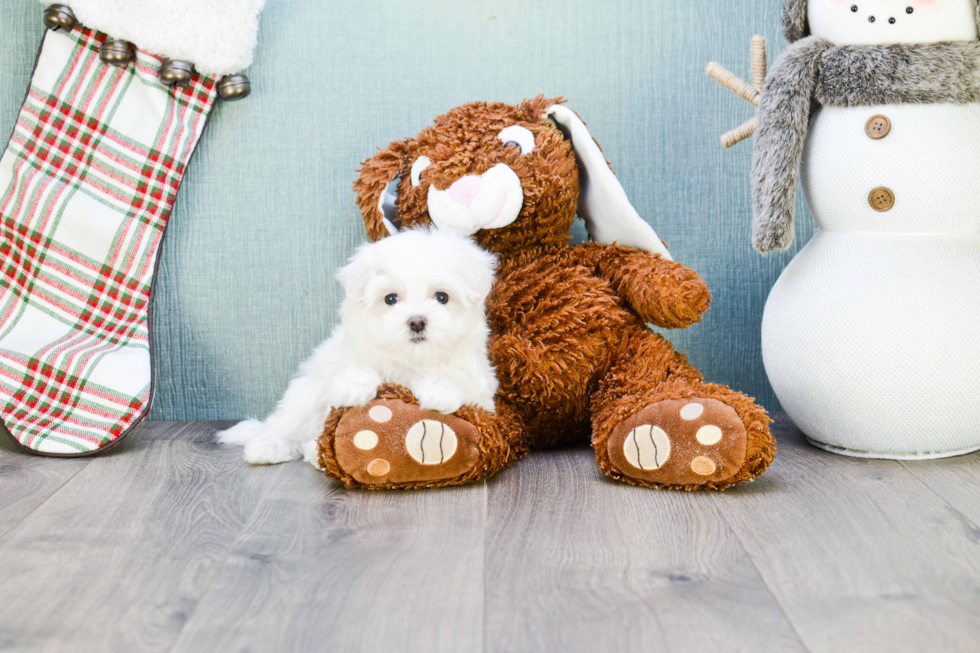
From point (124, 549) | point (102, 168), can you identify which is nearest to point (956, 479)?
point (124, 549)

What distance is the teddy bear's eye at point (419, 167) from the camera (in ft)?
3.87

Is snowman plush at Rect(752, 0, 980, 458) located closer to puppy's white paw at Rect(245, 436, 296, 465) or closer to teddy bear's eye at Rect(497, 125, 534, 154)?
teddy bear's eye at Rect(497, 125, 534, 154)

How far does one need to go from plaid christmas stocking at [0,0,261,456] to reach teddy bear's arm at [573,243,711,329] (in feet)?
2.15

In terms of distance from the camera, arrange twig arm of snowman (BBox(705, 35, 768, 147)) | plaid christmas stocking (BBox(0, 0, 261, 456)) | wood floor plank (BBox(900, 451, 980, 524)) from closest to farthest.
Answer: wood floor plank (BBox(900, 451, 980, 524)), twig arm of snowman (BBox(705, 35, 768, 147)), plaid christmas stocking (BBox(0, 0, 261, 456))

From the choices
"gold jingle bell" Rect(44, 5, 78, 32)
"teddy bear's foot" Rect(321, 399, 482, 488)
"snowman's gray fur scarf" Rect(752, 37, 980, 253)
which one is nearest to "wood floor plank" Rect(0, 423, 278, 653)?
"teddy bear's foot" Rect(321, 399, 482, 488)

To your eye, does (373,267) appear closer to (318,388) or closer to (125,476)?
(318,388)

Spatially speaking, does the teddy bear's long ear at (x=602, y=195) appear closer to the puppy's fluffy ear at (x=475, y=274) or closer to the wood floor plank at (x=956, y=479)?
the puppy's fluffy ear at (x=475, y=274)

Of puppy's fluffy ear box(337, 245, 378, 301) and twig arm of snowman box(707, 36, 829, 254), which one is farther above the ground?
twig arm of snowman box(707, 36, 829, 254)

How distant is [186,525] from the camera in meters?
0.93

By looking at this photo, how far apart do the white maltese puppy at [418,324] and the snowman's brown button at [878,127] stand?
54 centimetres

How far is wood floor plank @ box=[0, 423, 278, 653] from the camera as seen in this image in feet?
2.27

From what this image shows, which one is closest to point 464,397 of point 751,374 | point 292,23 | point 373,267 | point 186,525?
point 373,267

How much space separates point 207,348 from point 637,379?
0.74 m

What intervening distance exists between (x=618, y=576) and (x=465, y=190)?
22.6 inches
